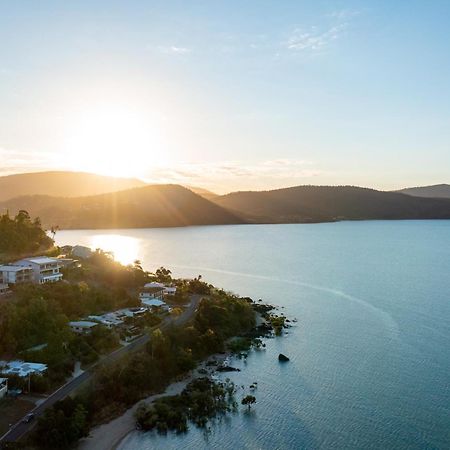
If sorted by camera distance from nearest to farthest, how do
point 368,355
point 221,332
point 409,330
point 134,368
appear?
point 134,368 → point 368,355 → point 221,332 → point 409,330

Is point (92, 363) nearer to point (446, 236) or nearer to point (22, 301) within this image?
point (22, 301)

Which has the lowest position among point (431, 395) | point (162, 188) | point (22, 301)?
point (431, 395)

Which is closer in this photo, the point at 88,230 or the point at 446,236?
the point at 446,236

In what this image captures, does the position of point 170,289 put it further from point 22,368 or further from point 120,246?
point 120,246

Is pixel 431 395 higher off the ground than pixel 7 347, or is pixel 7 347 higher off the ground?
pixel 7 347

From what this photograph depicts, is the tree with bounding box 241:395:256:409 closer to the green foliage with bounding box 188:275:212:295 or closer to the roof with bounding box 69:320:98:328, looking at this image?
the roof with bounding box 69:320:98:328

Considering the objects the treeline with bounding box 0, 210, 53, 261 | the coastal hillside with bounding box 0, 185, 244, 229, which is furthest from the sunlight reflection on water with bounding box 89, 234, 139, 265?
the coastal hillside with bounding box 0, 185, 244, 229

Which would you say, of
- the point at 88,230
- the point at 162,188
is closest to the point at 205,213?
the point at 162,188
